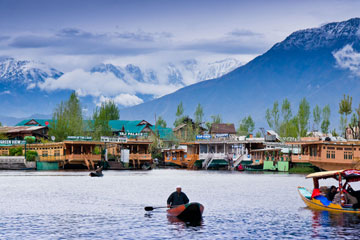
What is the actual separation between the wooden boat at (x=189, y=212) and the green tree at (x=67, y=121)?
333 ft

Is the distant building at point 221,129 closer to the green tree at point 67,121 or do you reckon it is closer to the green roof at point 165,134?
the green roof at point 165,134

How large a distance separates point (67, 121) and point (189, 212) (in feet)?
345

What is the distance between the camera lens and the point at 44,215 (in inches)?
1721

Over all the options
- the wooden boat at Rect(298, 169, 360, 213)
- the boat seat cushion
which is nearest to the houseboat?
the wooden boat at Rect(298, 169, 360, 213)

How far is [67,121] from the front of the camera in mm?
141500

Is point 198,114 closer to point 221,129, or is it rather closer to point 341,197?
point 221,129

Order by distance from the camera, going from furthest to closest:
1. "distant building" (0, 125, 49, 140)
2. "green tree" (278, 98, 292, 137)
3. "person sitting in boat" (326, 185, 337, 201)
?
"green tree" (278, 98, 292, 137) < "distant building" (0, 125, 49, 140) < "person sitting in boat" (326, 185, 337, 201)

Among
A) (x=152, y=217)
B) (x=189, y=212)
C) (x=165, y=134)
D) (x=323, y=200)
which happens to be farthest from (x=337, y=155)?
(x=165, y=134)

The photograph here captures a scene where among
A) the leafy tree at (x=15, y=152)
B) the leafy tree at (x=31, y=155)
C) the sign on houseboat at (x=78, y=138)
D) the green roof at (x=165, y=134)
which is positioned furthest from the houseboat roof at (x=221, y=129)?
the leafy tree at (x=15, y=152)

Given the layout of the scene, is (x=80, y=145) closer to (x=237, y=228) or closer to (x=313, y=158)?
(x=313, y=158)

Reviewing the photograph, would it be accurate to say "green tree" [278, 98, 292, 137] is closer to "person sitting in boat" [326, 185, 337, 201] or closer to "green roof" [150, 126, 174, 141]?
"green roof" [150, 126, 174, 141]

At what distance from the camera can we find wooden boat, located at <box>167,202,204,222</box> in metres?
39.9

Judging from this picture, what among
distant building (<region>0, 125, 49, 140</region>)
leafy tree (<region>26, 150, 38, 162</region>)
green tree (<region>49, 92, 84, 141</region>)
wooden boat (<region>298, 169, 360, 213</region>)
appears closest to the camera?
wooden boat (<region>298, 169, 360, 213</region>)

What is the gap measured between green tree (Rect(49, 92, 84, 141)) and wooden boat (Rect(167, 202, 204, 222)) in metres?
101
